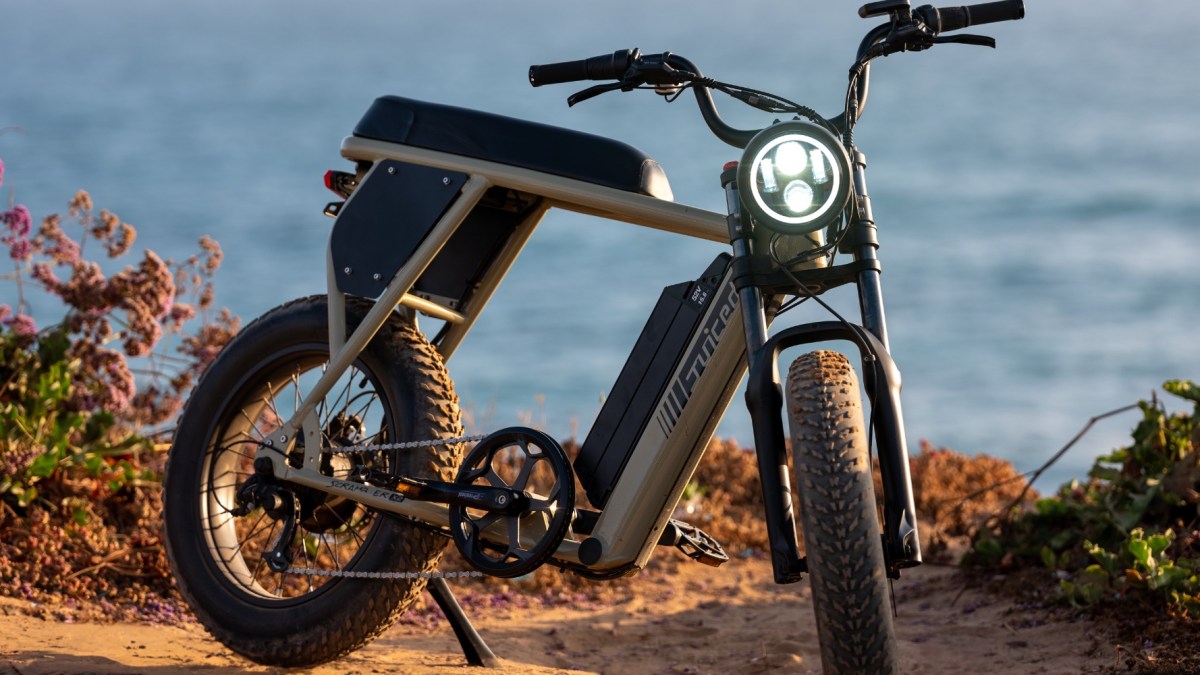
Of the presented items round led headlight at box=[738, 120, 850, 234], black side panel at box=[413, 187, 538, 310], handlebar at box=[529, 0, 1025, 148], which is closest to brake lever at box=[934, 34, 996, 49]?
handlebar at box=[529, 0, 1025, 148]

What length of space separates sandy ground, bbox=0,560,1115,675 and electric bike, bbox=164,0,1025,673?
27 centimetres

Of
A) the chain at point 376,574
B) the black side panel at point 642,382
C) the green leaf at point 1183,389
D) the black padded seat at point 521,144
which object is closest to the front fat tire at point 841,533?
the black side panel at point 642,382

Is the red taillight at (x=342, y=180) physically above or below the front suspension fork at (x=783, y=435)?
above

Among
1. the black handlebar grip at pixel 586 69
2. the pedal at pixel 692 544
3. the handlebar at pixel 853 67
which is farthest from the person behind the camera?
the pedal at pixel 692 544

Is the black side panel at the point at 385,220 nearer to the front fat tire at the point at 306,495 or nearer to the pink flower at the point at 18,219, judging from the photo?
the front fat tire at the point at 306,495

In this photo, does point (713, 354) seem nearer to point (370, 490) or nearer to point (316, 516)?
point (370, 490)

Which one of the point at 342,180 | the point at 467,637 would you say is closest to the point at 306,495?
the point at 467,637

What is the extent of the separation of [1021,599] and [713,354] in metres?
2.47

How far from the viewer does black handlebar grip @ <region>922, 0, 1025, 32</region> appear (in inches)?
137

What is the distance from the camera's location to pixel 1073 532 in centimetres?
553

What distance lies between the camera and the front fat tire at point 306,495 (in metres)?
3.87

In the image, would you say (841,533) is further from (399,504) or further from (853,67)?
(399,504)

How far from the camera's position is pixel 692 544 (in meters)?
3.82

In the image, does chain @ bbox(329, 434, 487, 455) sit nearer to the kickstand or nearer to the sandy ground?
the kickstand
